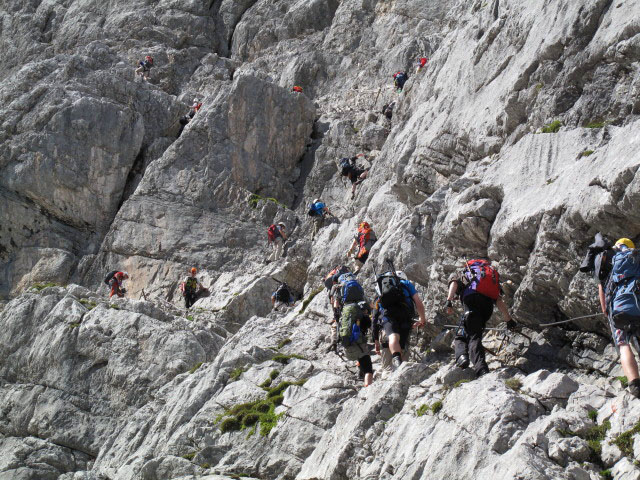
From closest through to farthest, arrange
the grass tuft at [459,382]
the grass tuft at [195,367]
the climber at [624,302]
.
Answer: the climber at [624,302]
the grass tuft at [459,382]
the grass tuft at [195,367]

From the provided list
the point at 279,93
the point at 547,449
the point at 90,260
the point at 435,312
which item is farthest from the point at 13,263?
the point at 547,449

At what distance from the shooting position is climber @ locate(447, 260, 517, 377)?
1366 centimetres

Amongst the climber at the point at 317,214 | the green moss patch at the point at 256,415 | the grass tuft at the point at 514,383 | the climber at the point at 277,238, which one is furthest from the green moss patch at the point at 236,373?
the climber at the point at 277,238

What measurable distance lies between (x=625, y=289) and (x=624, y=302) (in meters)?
0.23

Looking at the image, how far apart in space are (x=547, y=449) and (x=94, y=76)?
41.3 m

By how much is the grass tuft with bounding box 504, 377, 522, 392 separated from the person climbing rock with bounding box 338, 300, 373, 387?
399cm

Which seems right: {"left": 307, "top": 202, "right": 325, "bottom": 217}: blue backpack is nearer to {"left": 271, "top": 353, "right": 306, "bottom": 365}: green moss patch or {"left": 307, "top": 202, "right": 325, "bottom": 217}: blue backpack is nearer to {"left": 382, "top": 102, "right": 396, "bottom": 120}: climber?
{"left": 382, "top": 102, "right": 396, "bottom": 120}: climber

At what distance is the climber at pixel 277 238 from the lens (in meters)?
35.0

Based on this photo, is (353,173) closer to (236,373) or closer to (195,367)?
(195,367)

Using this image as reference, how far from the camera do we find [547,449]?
10047mm

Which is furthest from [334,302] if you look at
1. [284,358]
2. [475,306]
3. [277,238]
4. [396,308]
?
[277,238]

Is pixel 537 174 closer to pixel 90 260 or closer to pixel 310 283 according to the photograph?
pixel 310 283

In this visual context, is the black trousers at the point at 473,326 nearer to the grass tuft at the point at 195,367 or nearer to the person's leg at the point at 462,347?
the person's leg at the point at 462,347

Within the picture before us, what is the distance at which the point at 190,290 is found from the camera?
113 ft
